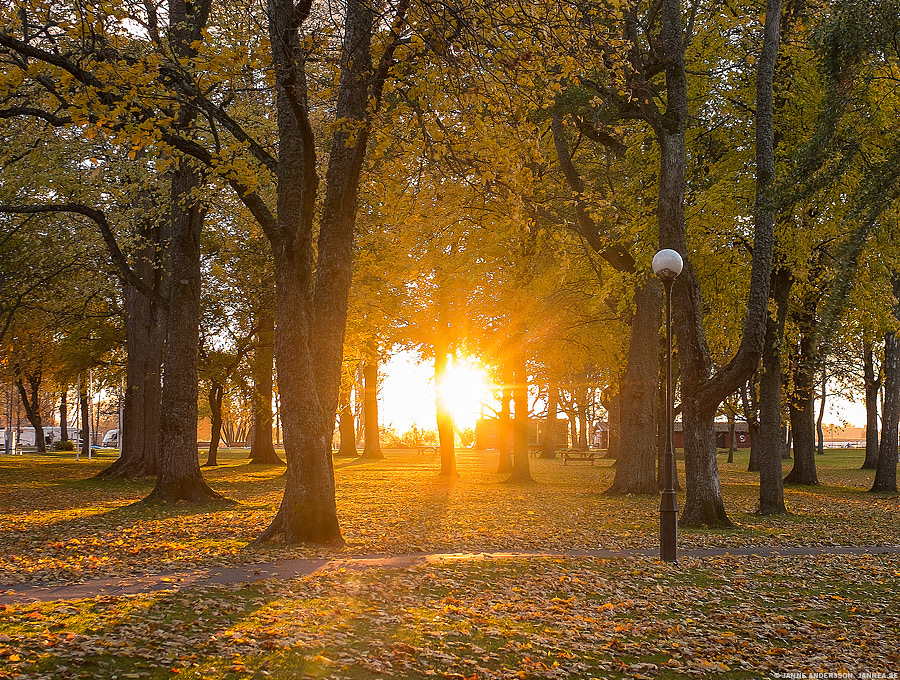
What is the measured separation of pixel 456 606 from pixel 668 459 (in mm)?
5280

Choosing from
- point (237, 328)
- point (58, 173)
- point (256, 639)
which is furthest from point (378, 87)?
point (237, 328)

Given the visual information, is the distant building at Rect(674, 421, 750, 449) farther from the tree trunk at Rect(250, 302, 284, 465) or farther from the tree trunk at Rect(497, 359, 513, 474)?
the tree trunk at Rect(250, 302, 284, 465)

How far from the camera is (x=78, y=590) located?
8.23 metres

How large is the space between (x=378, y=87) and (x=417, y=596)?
7.51 metres

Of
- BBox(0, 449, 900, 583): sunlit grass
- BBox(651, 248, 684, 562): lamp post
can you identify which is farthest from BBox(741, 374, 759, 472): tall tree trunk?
BBox(651, 248, 684, 562): lamp post

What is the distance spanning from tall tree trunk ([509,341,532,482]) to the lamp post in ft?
42.7

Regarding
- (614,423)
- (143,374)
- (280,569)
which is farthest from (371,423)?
(280,569)

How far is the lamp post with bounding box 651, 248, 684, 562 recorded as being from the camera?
10.9 m

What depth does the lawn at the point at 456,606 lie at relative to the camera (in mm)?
5969

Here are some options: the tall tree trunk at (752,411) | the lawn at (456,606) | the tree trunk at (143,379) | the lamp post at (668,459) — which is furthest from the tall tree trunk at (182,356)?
the tall tree trunk at (752,411)

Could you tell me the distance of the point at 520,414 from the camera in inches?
1019

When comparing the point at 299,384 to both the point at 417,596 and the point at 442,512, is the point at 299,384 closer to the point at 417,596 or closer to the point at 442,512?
the point at 417,596

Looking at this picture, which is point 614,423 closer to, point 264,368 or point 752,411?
point 752,411

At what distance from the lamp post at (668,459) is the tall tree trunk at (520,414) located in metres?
13.0
